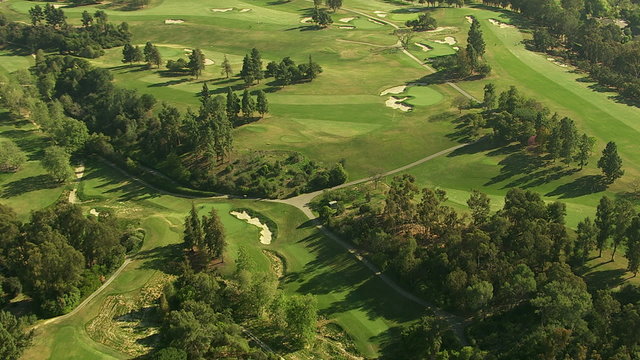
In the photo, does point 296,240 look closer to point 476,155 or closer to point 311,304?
point 311,304

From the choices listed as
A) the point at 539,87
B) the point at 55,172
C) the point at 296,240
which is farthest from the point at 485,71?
the point at 55,172

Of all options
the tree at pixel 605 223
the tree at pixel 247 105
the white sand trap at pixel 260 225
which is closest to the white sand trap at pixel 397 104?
the tree at pixel 247 105

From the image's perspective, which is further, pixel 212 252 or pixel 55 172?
pixel 55 172

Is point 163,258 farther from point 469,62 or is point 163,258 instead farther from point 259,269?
point 469,62

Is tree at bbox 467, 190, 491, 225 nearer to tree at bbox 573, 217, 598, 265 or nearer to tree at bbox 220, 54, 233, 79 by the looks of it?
tree at bbox 573, 217, 598, 265

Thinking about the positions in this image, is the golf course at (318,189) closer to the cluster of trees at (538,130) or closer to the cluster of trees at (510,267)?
the cluster of trees at (510,267)

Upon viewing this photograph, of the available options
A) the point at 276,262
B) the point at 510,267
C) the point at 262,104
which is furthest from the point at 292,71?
the point at 510,267
